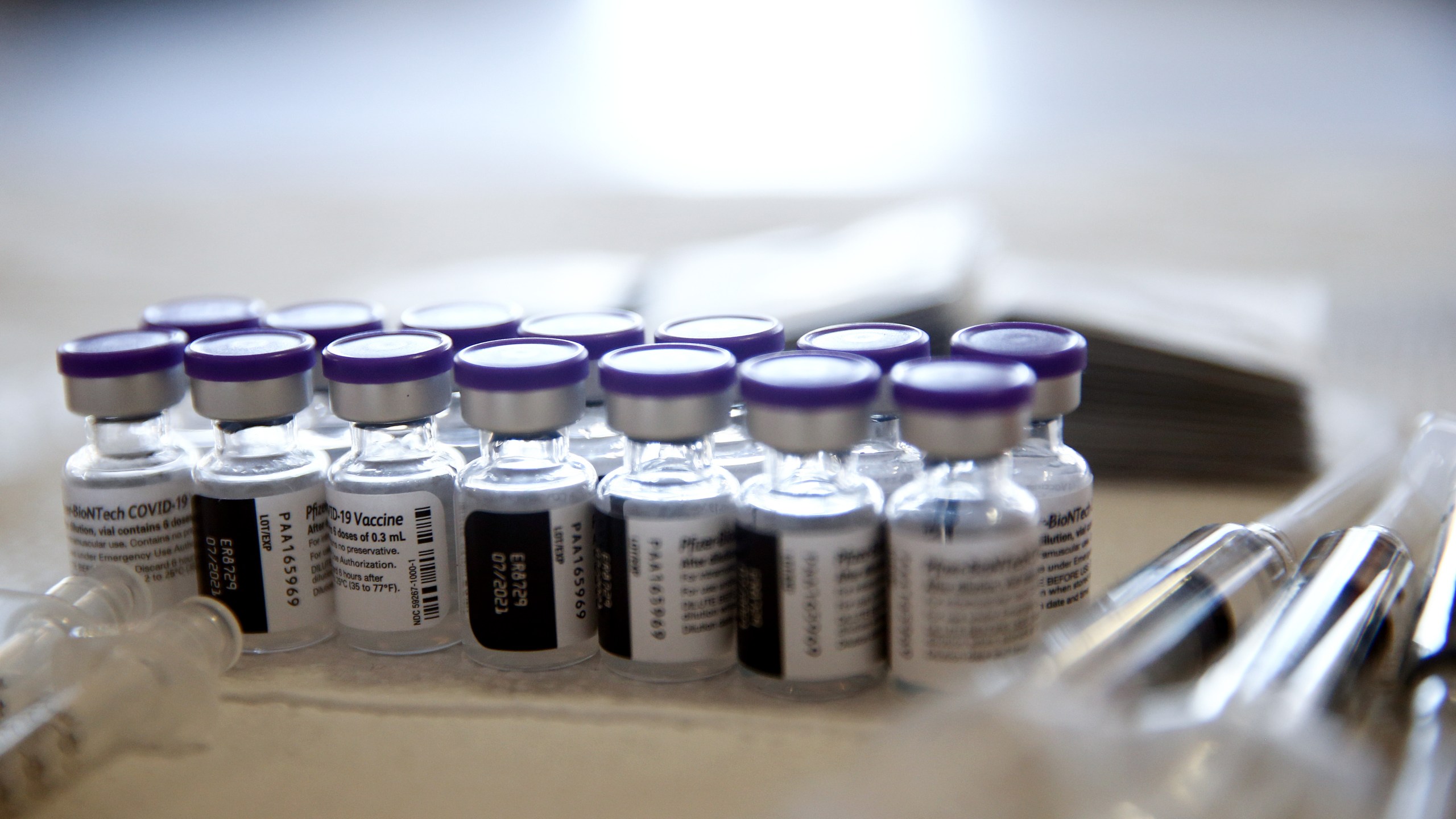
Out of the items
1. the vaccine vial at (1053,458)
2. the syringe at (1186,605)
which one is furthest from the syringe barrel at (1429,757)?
the vaccine vial at (1053,458)

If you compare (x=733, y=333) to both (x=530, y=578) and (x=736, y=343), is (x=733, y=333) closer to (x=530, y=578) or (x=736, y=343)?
(x=736, y=343)

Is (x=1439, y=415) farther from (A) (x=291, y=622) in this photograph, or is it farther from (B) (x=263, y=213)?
(B) (x=263, y=213)

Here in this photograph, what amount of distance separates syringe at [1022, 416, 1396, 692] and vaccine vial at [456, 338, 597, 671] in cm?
30

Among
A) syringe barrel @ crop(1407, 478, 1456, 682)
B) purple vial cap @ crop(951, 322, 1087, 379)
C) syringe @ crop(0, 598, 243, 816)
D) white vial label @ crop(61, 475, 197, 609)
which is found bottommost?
syringe @ crop(0, 598, 243, 816)

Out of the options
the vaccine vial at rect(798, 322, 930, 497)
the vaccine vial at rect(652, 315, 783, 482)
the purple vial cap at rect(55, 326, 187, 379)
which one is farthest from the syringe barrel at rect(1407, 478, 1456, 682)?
the purple vial cap at rect(55, 326, 187, 379)

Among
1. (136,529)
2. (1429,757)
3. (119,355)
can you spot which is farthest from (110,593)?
(1429,757)

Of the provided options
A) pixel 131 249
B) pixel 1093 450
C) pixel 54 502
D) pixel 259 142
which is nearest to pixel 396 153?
pixel 259 142

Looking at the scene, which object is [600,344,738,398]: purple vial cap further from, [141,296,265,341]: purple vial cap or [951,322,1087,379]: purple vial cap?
[141,296,265,341]: purple vial cap

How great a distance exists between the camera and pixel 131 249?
1.93 m

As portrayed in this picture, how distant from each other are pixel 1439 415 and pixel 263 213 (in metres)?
1.81

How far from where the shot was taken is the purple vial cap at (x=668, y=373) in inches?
29.5

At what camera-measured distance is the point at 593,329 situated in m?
0.92

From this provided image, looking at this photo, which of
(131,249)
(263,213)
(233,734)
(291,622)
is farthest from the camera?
(263,213)

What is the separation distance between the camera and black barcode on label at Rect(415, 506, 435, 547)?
0.82m
